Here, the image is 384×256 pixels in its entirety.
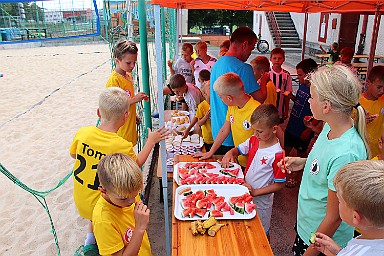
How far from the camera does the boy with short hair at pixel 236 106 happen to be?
2.42m

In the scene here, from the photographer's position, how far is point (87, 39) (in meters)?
26.3

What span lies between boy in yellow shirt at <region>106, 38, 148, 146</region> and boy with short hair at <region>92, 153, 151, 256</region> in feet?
4.46

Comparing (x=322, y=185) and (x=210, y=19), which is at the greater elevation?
(x=210, y=19)

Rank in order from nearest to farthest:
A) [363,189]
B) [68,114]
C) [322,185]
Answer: [363,189] < [322,185] < [68,114]

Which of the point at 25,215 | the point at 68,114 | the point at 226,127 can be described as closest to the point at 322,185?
the point at 226,127

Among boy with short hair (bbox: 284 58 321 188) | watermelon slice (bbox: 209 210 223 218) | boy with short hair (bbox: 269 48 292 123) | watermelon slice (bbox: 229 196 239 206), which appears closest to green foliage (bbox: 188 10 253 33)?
boy with short hair (bbox: 269 48 292 123)

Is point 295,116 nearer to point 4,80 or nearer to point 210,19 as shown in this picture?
point 4,80

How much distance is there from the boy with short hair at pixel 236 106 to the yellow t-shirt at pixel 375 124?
116 cm

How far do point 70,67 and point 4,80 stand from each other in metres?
3.19

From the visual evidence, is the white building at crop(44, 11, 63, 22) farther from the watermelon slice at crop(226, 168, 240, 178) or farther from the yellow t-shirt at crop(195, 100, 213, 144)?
the watermelon slice at crop(226, 168, 240, 178)

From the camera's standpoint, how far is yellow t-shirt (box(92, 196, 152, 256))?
1.60 meters

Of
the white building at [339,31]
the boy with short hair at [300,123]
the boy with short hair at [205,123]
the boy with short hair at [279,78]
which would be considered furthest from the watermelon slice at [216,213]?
the white building at [339,31]

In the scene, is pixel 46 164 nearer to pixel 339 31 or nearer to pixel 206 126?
pixel 206 126

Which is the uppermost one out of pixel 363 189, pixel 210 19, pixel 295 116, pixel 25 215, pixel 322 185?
Answer: pixel 210 19
